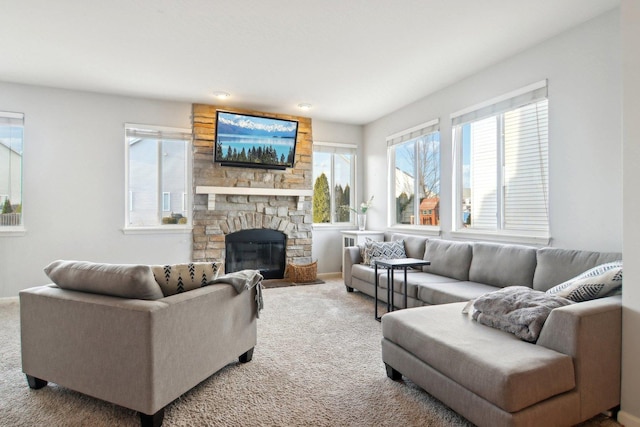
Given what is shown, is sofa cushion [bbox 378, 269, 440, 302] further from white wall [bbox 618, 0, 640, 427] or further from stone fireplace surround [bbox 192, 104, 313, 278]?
stone fireplace surround [bbox 192, 104, 313, 278]

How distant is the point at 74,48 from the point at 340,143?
3874 mm

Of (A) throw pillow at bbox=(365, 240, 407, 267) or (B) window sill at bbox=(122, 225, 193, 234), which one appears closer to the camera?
(A) throw pillow at bbox=(365, 240, 407, 267)

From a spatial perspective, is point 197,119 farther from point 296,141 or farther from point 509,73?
point 509,73

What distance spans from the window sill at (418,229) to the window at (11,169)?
494cm

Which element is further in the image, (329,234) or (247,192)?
(329,234)

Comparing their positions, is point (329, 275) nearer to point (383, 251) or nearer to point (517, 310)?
point (383, 251)

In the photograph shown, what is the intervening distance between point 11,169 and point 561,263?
5.92m

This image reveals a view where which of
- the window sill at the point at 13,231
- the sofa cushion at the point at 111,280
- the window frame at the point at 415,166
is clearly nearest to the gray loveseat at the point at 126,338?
the sofa cushion at the point at 111,280

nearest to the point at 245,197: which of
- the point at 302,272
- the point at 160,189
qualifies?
the point at 160,189

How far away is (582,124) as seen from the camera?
2900 millimetres

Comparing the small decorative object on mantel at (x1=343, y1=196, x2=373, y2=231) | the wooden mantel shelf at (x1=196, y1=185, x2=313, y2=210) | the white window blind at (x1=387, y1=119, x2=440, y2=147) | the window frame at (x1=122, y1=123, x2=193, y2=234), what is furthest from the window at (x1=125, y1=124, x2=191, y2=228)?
the white window blind at (x1=387, y1=119, x2=440, y2=147)

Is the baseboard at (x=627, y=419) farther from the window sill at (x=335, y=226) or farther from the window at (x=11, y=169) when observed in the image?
the window at (x=11, y=169)

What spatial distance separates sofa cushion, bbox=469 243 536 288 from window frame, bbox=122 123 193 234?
12.4ft

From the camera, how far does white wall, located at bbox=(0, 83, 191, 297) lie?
432cm
